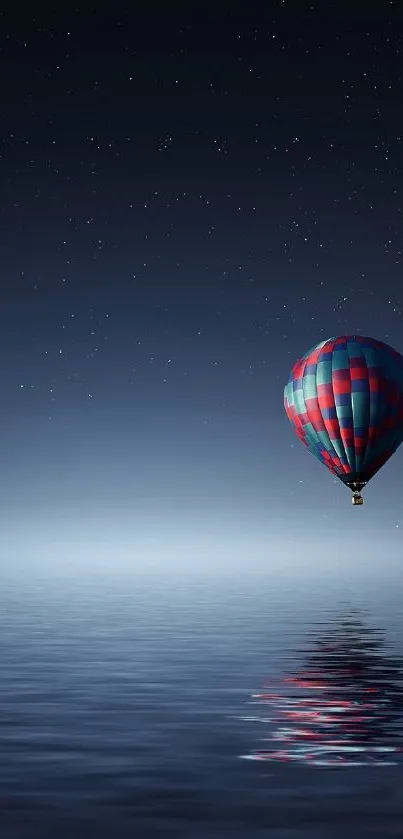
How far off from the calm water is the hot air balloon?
10412 millimetres

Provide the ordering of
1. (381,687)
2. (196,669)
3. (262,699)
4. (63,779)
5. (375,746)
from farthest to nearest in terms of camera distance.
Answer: (196,669)
(381,687)
(262,699)
(375,746)
(63,779)

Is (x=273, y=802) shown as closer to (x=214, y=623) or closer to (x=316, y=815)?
(x=316, y=815)

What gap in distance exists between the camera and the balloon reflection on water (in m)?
22.0

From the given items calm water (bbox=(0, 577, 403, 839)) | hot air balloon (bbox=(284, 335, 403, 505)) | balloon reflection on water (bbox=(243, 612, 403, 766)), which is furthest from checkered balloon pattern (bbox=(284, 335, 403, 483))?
balloon reflection on water (bbox=(243, 612, 403, 766))

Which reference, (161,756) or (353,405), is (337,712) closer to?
(161,756)

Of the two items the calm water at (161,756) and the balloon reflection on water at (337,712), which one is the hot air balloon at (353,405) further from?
the balloon reflection on water at (337,712)

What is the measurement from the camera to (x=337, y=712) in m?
28.4

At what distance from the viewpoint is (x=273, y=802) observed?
1753 cm

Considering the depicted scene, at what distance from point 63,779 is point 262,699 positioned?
12.5 m

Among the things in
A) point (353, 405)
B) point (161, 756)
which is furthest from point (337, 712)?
point (353, 405)

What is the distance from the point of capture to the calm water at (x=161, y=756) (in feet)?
53.5

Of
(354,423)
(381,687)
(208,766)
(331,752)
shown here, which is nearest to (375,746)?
(331,752)

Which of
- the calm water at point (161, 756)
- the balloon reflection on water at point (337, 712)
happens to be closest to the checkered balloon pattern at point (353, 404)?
the calm water at point (161, 756)

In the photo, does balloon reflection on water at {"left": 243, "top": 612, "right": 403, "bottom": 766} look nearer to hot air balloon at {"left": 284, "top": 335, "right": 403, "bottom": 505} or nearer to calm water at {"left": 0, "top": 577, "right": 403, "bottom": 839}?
calm water at {"left": 0, "top": 577, "right": 403, "bottom": 839}
